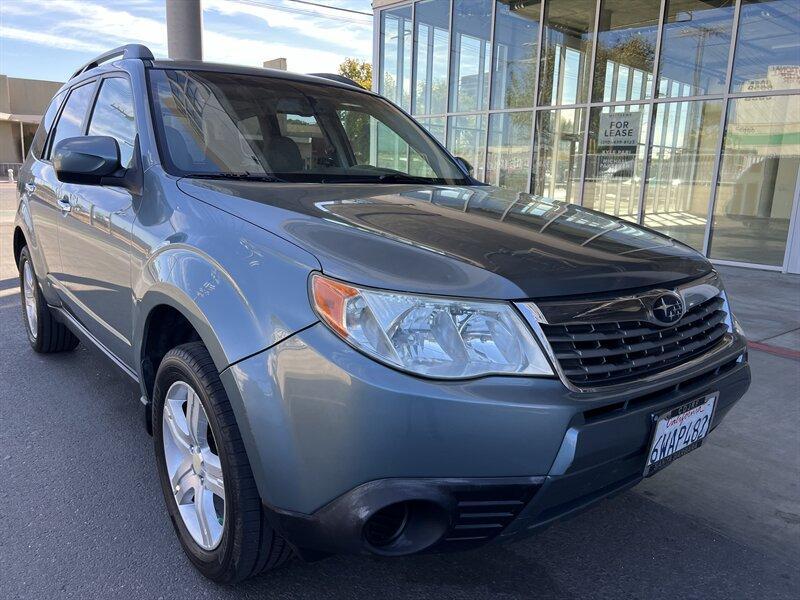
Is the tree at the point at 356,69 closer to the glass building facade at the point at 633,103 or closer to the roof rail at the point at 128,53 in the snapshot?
the glass building facade at the point at 633,103

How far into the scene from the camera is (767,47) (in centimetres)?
880

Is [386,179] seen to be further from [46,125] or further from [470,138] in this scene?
[470,138]

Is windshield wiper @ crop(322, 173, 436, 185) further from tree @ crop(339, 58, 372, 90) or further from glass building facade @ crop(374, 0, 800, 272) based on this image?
tree @ crop(339, 58, 372, 90)

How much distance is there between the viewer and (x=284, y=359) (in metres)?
1.64

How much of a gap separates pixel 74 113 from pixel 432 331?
314cm

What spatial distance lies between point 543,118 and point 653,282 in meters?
10.4

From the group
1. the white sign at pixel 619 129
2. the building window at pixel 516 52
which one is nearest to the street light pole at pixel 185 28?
the building window at pixel 516 52

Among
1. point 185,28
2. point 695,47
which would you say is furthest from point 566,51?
point 185,28

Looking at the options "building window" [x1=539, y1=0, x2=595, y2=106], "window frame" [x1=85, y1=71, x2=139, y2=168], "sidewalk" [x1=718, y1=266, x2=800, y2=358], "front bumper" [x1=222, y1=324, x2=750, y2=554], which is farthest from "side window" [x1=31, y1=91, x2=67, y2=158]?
"building window" [x1=539, y1=0, x2=595, y2=106]

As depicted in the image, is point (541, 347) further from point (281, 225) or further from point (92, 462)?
point (92, 462)

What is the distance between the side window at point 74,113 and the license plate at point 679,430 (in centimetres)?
324

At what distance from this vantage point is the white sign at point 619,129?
1030 centimetres

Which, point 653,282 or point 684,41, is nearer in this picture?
point 653,282

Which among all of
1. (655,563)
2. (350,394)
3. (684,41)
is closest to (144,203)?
(350,394)
